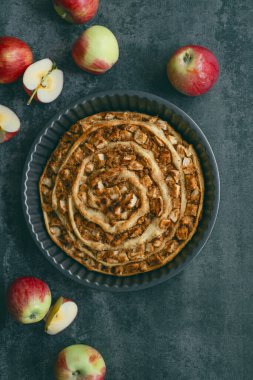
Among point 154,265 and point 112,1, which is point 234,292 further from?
point 112,1

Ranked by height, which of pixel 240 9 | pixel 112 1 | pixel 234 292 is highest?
pixel 240 9

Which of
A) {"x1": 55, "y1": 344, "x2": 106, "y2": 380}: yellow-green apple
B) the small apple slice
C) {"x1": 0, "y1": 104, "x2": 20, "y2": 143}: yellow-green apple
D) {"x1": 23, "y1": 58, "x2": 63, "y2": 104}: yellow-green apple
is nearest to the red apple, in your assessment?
{"x1": 23, "y1": 58, "x2": 63, "y2": 104}: yellow-green apple

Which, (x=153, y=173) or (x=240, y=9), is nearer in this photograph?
(x=153, y=173)

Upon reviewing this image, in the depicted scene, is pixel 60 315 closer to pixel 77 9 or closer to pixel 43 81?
pixel 43 81

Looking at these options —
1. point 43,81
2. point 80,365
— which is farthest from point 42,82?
point 80,365

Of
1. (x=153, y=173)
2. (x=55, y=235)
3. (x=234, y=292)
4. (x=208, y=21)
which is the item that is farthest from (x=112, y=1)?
(x=234, y=292)
